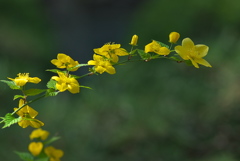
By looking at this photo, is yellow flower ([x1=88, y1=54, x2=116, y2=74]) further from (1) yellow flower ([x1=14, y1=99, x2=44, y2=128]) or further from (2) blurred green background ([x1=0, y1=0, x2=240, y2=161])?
(2) blurred green background ([x1=0, y1=0, x2=240, y2=161])

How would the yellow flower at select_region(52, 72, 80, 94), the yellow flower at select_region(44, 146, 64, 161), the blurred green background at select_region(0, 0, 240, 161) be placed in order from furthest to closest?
the blurred green background at select_region(0, 0, 240, 161)
the yellow flower at select_region(44, 146, 64, 161)
the yellow flower at select_region(52, 72, 80, 94)

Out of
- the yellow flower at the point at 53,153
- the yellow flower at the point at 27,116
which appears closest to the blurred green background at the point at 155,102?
the yellow flower at the point at 53,153

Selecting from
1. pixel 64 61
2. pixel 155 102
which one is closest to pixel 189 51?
pixel 64 61

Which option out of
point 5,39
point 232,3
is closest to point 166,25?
point 232,3

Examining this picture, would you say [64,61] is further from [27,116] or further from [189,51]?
[189,51]

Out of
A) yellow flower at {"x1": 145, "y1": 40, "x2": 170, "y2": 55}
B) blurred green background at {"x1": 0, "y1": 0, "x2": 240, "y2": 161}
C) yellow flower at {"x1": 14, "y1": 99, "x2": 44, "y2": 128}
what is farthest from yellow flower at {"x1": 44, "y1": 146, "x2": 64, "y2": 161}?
blurred green background at {"x1": 0, "y1": 0, "x2": 240, "y2": 161}

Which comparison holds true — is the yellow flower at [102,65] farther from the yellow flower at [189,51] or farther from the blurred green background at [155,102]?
the blurred green background at [155,102]

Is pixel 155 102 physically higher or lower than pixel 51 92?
higher
